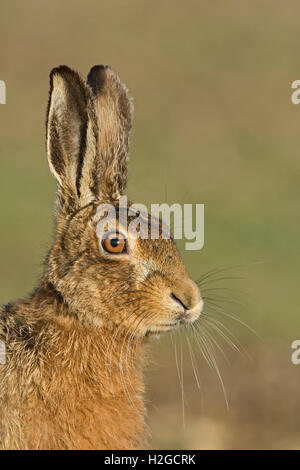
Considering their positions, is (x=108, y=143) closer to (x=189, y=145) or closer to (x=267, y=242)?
(x=267, y=242)

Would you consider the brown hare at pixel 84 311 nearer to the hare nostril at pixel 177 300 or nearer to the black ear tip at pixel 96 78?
the hare nostril at pixel 177 300

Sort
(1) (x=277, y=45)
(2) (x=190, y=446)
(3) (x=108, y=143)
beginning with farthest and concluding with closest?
(1) (x=277, y=45) < (2) (x=190, y=446) < (3) (x=108, y=143)

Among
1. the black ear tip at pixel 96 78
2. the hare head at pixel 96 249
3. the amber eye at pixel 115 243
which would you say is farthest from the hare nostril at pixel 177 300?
the black ear tip at pixel 96 78

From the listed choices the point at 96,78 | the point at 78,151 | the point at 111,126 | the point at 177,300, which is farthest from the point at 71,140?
the point at 177,300

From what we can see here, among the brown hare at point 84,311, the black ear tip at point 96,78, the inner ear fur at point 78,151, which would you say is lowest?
the brown hare at point 84,311

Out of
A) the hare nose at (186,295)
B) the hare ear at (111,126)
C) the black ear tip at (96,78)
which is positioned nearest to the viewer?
the hare nose at (186,295)

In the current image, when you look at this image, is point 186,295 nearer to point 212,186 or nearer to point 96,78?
point 96,78

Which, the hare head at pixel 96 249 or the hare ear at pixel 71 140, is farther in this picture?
the hare ear at pixel 71 140
